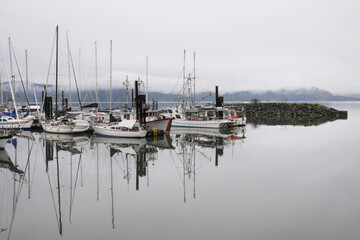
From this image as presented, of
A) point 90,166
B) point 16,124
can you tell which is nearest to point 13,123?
point 16,124

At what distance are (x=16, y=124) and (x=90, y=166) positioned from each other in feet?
72.8

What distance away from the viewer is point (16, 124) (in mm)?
33969

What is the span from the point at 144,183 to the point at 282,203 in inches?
241

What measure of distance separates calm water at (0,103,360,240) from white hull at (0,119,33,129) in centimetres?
1331

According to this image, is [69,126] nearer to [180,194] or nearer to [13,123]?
[13,123]

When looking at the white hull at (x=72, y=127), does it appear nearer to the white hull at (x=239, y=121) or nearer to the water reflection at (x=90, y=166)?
the water reflection at (x=90, y=166)

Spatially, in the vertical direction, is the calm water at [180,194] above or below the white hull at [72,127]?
below

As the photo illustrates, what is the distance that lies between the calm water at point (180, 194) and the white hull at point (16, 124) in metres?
13.3

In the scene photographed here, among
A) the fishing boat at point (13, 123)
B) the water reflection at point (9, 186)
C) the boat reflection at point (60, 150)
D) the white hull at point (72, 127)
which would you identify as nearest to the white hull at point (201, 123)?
the white hull at point (72, 127)

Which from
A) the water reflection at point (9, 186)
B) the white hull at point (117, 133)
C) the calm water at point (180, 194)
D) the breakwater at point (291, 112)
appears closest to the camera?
the calm water at point (180, 194)

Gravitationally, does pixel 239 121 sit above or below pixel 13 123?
below

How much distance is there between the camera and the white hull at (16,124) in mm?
32684

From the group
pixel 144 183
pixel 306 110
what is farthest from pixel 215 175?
pixel 306 110

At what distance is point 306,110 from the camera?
6712 centimetres
